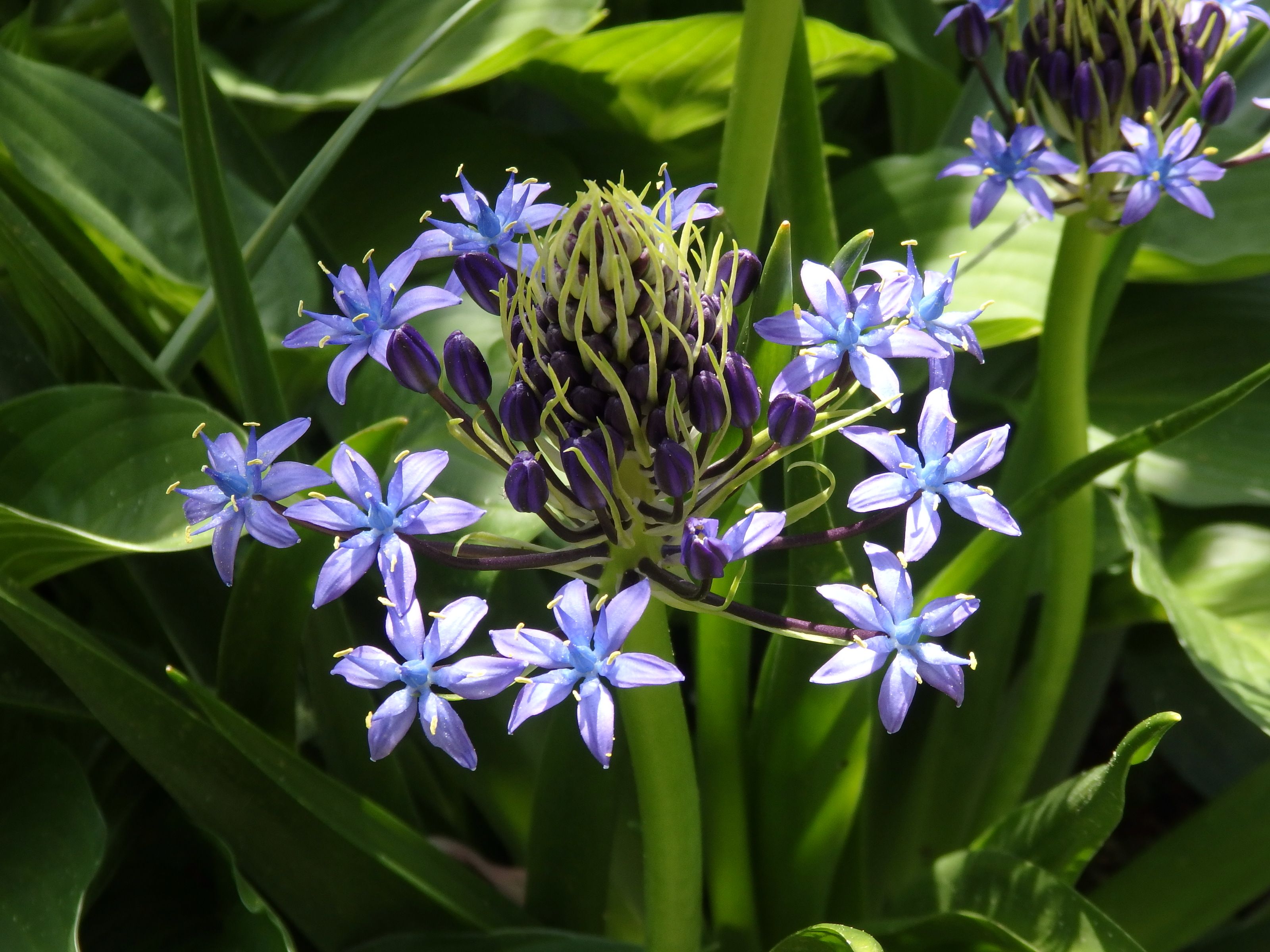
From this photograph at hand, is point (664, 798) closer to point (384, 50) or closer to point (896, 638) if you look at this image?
point (896, 638)

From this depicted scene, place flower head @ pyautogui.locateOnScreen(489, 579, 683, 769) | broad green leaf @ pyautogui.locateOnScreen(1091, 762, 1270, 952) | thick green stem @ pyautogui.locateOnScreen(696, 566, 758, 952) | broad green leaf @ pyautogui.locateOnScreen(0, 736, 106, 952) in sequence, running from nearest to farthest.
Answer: flower head @ pyautogui.locateOnScreen(489, 579, 683, 769)
broad green leaf @ pyautogui.locateOnScreen(0, 736, 106, 952)
thick green stem @ pyautogui.locateOnScreen(696, 566, 758, 952)
broad green leaf @ pyautogui.locateOnScreen(1091, 762, 1270, 952)

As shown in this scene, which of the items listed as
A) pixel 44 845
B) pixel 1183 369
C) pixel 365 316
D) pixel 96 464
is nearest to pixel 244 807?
pixel 44 845

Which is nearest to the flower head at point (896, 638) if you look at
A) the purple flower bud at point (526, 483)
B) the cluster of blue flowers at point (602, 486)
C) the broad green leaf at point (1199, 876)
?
the cluster of blue flowers at point (602, 486)

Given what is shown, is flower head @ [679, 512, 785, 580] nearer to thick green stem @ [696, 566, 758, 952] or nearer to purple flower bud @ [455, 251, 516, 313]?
purple flower bud @ [455, 251, 516, 313]

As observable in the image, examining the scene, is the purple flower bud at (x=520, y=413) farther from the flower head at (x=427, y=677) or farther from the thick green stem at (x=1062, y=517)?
the thick green stem at (x=1062, y=517)

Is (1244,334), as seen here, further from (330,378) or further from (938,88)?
(330,378)

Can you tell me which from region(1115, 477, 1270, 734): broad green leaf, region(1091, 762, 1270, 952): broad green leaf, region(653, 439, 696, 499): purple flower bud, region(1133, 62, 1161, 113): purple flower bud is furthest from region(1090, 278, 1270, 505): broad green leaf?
region(653, 439, 696, 499): purple flower bud
